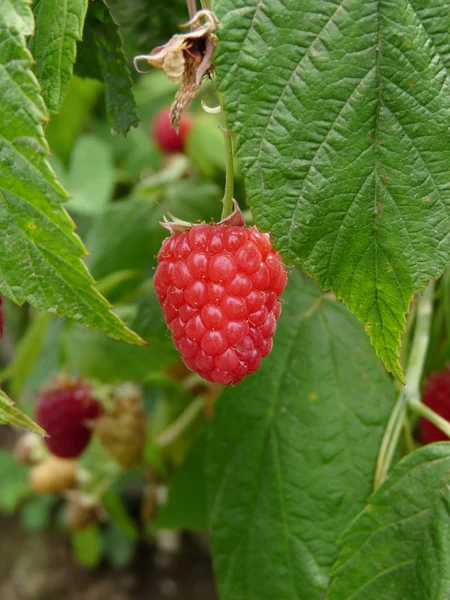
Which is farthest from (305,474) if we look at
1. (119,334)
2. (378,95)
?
(378,95)

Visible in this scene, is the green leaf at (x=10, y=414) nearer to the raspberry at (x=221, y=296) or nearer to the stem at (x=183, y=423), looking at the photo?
the raspberry at (x=221, y=296)

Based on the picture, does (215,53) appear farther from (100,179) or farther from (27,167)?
(100,179)

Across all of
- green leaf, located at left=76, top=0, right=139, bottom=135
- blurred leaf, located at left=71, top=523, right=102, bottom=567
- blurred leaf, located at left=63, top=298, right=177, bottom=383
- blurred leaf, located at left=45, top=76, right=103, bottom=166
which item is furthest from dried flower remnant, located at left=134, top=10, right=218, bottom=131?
blurred leaf, located at left=71, top=523, right=102, bottom=567

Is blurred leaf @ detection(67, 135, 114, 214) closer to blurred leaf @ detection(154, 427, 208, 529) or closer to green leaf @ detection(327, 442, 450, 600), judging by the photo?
blurred leaf @ detection(154, 427, 208, 529)

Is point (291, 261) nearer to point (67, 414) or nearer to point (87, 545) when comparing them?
point (67, 414)

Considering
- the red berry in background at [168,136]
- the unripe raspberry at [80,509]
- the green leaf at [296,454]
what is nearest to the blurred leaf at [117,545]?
the unripe raspberry at [80,509]

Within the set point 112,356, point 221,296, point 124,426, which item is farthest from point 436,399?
point 124,426
